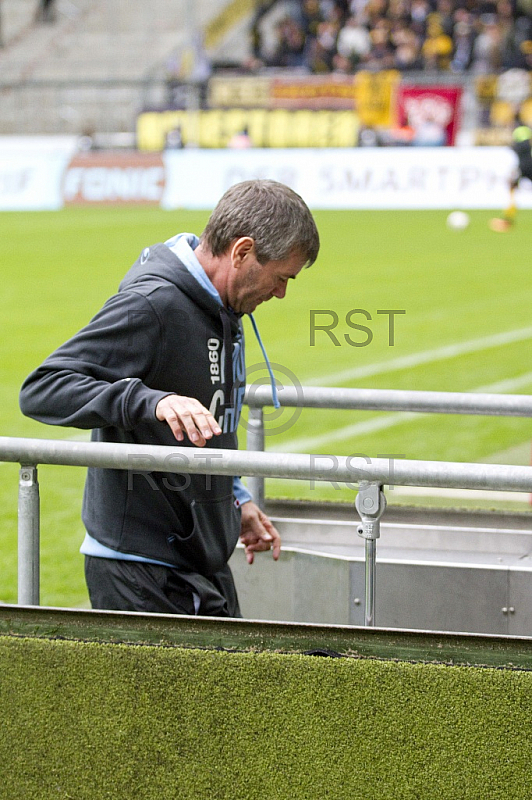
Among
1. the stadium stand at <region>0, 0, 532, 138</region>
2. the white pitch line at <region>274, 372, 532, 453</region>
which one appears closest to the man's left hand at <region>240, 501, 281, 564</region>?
the white pitch line at <region>274, 372, 532, 453</region>

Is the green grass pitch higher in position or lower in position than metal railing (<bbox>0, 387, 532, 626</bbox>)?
higher

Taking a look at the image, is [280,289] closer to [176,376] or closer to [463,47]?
[176,376]

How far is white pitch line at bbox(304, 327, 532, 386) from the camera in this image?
9.00m

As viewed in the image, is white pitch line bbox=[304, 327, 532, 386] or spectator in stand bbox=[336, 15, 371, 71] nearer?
white pitch line bbox=[304, 327, 532, 386]

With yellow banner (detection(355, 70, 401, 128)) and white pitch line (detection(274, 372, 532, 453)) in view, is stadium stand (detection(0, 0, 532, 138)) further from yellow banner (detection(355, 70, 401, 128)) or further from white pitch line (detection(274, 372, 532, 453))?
white pitch line (detection(274, 372, 532, 453))

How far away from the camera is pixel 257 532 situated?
3.09 m

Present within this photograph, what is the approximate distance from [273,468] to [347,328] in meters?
9.69

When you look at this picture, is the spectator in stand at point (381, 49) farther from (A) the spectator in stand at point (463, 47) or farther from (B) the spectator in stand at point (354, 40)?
(A) the spectator in stand at point (463, 47)

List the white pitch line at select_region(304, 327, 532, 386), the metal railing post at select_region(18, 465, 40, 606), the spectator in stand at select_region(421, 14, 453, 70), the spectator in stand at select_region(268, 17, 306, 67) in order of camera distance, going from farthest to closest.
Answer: the spectator in stand at select_region(268, 17, 306, 67)
the spectator in stand at select_region(421, 14, 453, 70)
the white pitch line at select_region(304, 327, 532, 386)
the metal railing post at select_region(18, 465, 40, 606)

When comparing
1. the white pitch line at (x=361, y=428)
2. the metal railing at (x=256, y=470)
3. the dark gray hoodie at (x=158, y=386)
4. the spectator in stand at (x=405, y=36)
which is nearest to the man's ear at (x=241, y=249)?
the dark gray hoodie at (x=158, y=386)

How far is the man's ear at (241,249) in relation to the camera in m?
2.58

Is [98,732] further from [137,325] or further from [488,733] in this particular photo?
[137,325]

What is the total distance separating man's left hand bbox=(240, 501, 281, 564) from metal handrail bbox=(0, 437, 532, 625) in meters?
0.90

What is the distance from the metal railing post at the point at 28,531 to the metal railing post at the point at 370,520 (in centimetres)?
65
